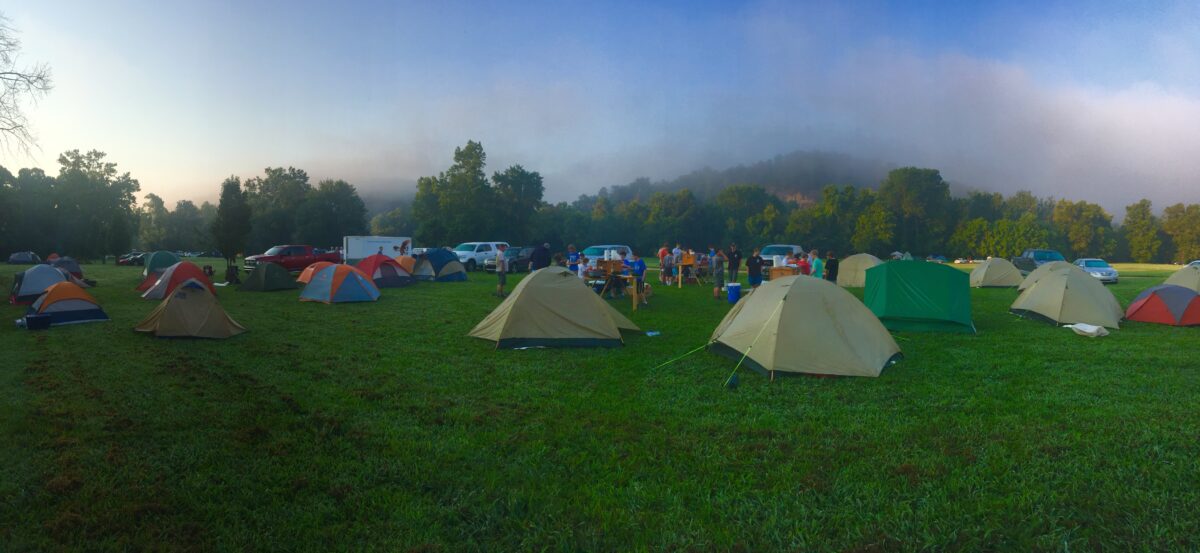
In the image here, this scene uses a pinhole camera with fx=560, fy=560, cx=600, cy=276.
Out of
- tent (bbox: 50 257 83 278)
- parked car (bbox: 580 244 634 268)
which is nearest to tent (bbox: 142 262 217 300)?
tent (bbox: 50 257 83 278)

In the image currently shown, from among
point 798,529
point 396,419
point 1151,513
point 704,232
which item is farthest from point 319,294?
point 704,232

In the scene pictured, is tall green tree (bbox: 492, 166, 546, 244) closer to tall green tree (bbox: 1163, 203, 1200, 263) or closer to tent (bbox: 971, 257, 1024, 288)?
tent (bbox: 971, 257, 1024, 288)

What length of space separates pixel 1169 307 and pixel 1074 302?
2.32 metres

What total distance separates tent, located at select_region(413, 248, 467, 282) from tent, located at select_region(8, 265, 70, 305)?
10778 millimetres

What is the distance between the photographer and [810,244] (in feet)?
243

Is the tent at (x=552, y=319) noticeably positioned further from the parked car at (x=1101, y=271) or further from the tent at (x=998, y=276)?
the parked car at (x=1101, y=271)

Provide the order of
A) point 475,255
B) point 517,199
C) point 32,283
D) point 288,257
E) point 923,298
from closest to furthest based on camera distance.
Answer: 1. point 923,298
2. point 32,283
3. point 288,257
4. point 475,255
5. point 517,199

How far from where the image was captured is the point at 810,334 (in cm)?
746

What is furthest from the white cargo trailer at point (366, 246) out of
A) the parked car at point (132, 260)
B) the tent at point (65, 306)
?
the parked car at point (132, 260)

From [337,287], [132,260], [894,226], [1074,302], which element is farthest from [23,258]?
[894,226]

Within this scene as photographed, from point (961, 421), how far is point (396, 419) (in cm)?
569

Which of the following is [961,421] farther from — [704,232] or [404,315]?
[704,232]

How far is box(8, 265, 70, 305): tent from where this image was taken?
1439 centimetres

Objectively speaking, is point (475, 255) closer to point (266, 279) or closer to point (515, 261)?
point (515, 261)
